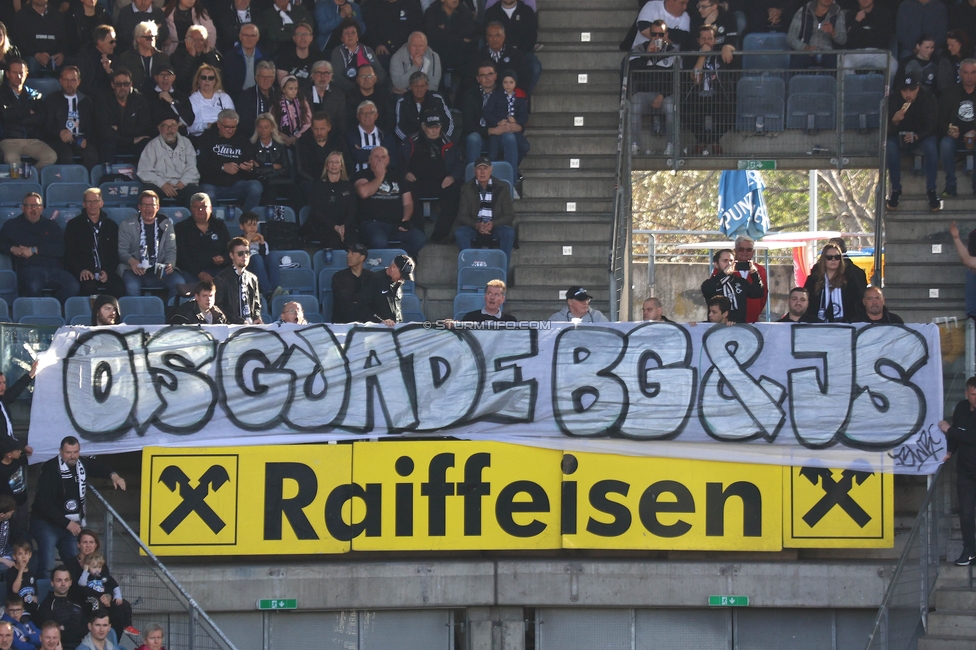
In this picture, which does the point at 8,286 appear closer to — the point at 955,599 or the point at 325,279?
the point at 325,279

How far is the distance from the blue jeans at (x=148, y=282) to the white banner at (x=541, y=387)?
2180mm

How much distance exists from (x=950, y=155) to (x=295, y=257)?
26.6ft

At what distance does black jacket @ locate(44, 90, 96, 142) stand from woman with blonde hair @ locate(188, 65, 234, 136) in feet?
4.09

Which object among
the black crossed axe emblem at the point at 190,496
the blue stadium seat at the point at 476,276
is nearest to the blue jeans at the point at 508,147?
the blue stadium seat at the point at 476,276

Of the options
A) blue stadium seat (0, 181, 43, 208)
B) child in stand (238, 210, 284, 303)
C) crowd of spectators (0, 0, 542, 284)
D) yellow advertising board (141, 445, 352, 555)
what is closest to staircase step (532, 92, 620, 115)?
crowd of spectators (0, 0, 542, 284)

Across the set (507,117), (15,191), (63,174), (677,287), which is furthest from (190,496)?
(677,287)

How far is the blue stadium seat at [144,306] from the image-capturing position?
633 inches

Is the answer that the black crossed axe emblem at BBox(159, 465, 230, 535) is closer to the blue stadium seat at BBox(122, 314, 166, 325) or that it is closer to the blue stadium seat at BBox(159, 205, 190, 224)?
the blue stadium seat at BBox(122, 314, 166, 325)

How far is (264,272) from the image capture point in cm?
1684

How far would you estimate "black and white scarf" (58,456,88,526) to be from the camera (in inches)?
537

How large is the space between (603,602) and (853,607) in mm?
2411

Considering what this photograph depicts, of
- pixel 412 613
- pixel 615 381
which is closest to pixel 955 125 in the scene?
pixel 615 381

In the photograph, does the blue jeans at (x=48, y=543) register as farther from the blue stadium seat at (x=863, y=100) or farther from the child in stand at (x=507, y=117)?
the blue stadium seat at (x=863, y=100)

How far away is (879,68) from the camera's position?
60.4 ft
